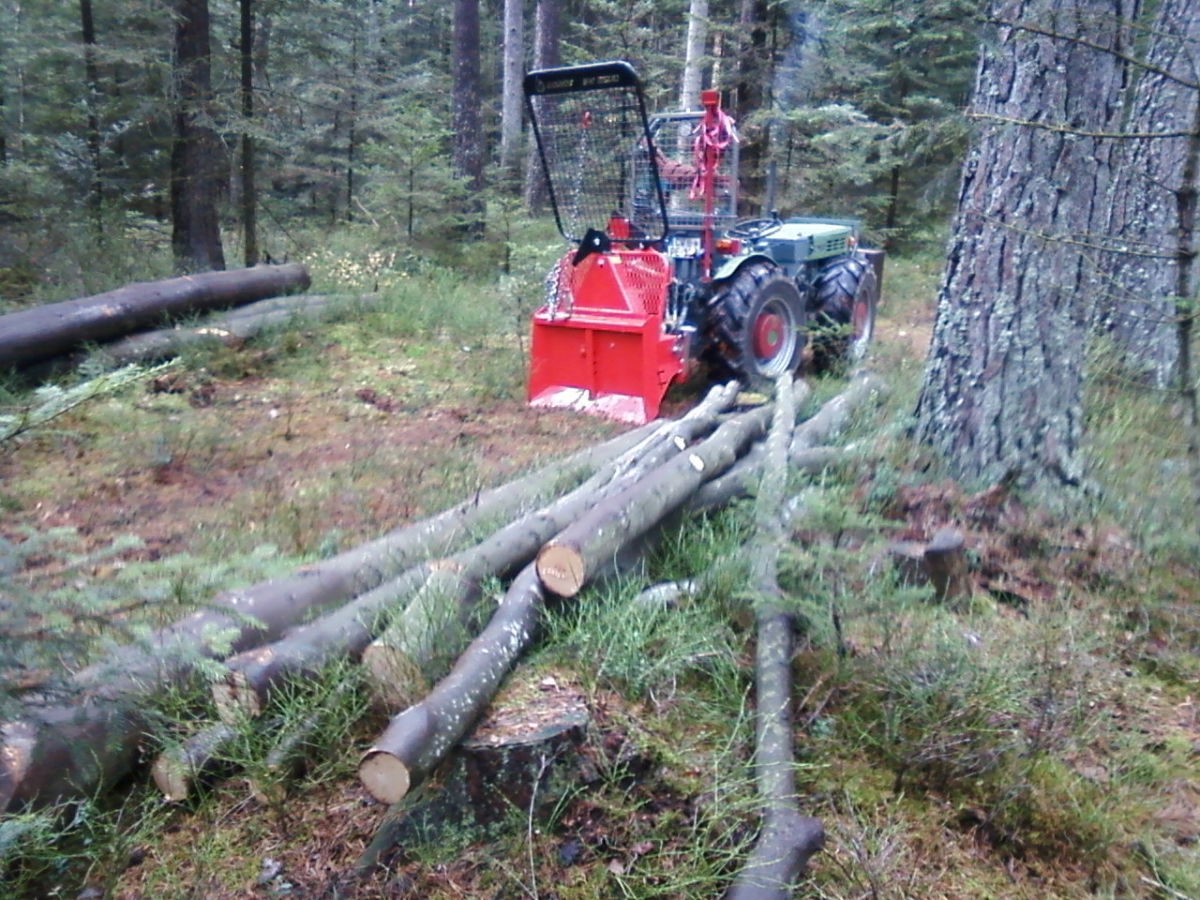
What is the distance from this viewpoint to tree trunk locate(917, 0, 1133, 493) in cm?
429

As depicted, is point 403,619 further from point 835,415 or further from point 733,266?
point 733,266

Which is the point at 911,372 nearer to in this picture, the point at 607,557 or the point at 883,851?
the point at 607,557

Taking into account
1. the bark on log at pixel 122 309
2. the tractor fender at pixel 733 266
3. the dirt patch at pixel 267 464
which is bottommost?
the dirt patch at pixel 267 464

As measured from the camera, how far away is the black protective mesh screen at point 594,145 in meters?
6.46

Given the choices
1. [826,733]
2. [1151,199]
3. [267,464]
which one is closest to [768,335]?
[1151,199]

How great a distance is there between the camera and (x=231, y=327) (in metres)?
8.04

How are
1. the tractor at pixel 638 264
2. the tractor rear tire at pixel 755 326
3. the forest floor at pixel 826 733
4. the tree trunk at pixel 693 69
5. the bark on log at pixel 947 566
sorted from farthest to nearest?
the tree trunk at pixel 693 69 → the tractor rear tire at pixel 755 326 → the tractor at pixel 638 264 → the bark on log at pixel 947 566 → the forest floor at pixel 826 733

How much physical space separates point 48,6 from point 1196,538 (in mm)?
13404

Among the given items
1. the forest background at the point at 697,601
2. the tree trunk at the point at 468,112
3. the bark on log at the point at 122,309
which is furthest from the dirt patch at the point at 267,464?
the tree trunk at the point at 468,112

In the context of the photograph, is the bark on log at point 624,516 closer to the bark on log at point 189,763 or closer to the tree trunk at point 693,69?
the bark on log at point 189,763

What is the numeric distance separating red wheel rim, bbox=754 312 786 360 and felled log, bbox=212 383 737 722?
3649 mm

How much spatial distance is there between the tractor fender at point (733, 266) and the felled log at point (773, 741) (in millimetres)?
3467

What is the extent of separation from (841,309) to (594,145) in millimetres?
2962

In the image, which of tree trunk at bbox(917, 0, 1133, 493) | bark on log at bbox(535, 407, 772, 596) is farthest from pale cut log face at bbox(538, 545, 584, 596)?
tree trunk at bbox(917, 0, 1133, 493)
